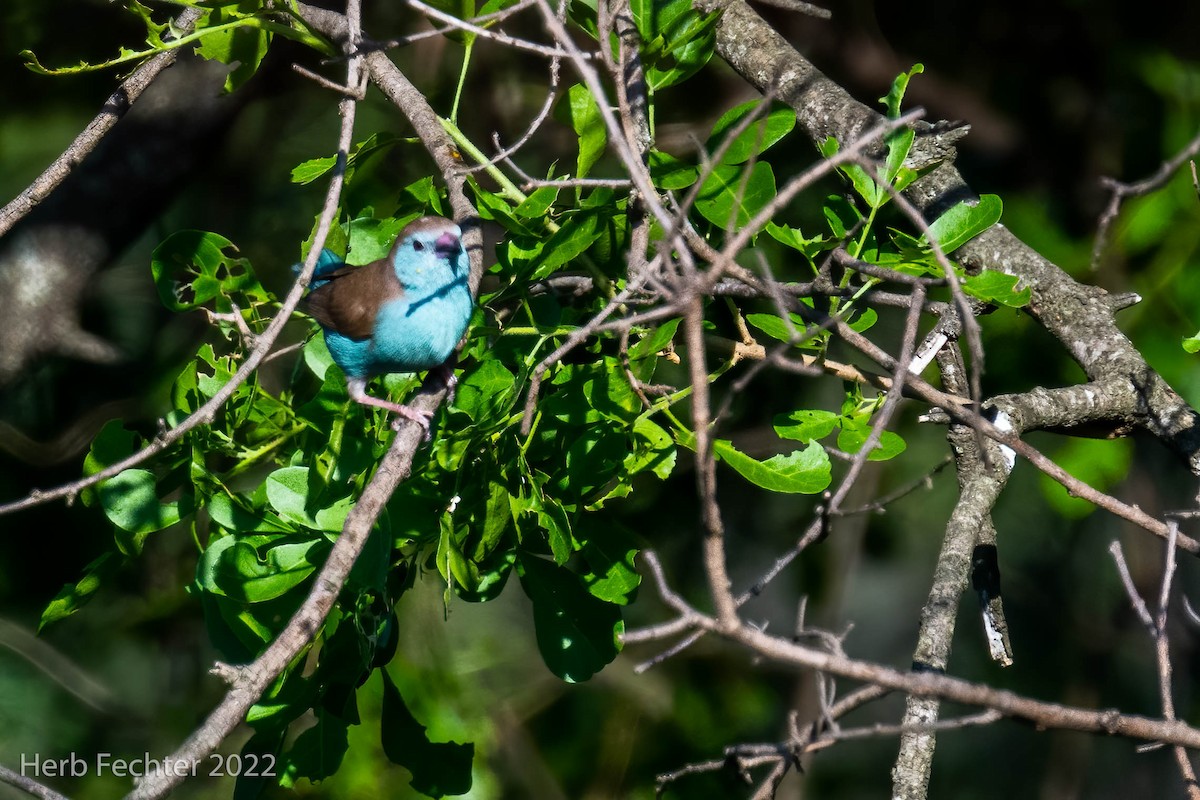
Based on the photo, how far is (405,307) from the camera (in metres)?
2.79

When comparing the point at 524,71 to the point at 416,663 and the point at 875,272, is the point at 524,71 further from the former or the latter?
the point at 875,272

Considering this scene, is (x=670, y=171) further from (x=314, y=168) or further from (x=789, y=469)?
(x=314, y=168)

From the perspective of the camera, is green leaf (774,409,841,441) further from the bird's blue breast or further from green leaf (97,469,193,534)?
green leaf (97,469,193,534)

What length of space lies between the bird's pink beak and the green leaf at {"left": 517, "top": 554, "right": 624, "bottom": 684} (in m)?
0.86

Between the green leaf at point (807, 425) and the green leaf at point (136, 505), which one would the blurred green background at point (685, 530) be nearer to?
the green leaf at point (136, 505)

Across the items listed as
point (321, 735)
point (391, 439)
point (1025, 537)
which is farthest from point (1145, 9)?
point (321, 735)

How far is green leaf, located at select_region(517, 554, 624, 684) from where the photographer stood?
2020mm

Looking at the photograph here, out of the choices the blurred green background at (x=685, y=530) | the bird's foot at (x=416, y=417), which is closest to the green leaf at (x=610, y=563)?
the bird's foot at (x=416, y=417)

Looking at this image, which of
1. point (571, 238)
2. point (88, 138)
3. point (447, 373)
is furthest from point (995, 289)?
point (88, 138)

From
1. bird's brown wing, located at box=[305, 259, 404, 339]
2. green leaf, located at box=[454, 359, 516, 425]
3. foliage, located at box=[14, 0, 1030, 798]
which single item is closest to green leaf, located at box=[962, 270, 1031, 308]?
foliage, located at box=[14, 0, 1030, 798]

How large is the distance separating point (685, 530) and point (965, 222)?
219 centimetres

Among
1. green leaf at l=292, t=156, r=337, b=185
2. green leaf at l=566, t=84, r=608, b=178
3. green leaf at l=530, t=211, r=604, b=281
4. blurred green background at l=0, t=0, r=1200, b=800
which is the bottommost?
blurred green background at l=0, t=0, r=1200, b=800

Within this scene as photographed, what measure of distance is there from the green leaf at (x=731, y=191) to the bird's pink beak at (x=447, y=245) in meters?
0.79

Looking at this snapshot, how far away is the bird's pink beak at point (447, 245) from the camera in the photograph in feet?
8.34
